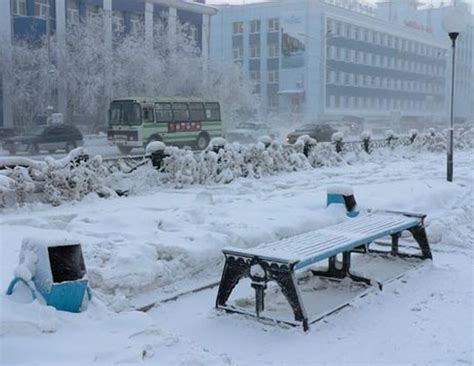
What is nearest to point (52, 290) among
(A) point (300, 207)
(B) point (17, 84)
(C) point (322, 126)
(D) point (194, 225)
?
(D) point (194, 225)

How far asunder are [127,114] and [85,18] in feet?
48.9

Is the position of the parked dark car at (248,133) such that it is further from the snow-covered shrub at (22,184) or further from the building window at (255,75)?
the snow-covered shrub at (22,184)

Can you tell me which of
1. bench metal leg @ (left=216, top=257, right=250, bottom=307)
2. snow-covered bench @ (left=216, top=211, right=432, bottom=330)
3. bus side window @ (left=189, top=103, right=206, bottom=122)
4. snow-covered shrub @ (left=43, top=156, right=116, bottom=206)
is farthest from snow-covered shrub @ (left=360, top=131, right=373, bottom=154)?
bench metal leg @ (left=216, top=257, right=250, bottom=307)

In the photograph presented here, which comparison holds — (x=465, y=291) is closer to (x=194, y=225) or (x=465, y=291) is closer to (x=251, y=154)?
(x=194, y=225)

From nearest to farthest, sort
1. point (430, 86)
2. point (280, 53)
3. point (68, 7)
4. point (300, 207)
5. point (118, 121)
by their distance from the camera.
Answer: point (300, 207) < point (118, 121) < point (68, 7) < point (280, 53) < point (430, 86)

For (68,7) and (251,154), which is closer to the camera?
(251,154)

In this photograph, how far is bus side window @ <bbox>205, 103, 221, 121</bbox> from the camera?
1281 inches

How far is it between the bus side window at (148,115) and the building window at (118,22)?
15.6 meters

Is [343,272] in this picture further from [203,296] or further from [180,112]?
[180,112]

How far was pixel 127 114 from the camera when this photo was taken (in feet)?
96.7

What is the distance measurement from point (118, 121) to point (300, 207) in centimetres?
2097

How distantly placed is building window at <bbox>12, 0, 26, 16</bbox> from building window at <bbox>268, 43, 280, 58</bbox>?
91.9 ft

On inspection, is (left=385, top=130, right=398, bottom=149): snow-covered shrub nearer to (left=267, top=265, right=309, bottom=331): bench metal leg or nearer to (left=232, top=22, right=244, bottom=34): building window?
(left=267, top=265, right=309, bottom=331): bench metal leg

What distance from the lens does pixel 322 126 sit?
35750 mm
